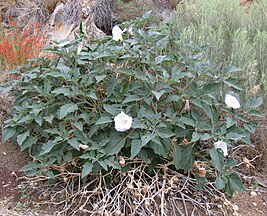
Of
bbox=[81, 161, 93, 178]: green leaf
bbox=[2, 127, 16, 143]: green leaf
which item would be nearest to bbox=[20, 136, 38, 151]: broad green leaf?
bbox=[2, 127, 16, 143]: green leaf

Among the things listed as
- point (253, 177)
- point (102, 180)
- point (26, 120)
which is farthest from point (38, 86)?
point (253, 177)

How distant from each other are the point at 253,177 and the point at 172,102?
2.71 ft

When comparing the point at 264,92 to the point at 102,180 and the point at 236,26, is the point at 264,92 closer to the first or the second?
the point at 236,26

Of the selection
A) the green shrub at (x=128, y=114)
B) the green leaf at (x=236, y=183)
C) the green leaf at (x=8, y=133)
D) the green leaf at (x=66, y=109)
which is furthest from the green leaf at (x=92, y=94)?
the green leaf at (x=236, y=183)

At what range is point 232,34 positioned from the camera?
3547mm

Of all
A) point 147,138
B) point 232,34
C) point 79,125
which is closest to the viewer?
point 147,138

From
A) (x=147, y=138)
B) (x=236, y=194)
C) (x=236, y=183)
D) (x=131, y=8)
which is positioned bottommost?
(x=236, y=194)

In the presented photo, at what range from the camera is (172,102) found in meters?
2.42

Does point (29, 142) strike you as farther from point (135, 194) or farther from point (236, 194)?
point (236, 194)

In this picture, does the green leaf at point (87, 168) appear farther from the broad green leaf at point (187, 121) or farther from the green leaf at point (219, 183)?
the green leaf at point (219, 183)

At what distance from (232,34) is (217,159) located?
5.99ft

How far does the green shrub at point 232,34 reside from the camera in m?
2.96

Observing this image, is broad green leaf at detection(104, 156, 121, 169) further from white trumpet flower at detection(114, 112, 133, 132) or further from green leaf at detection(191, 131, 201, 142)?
green leaf at detection(191, 131, 201, 142)

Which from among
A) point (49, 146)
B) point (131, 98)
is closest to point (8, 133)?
point (49, 146)
